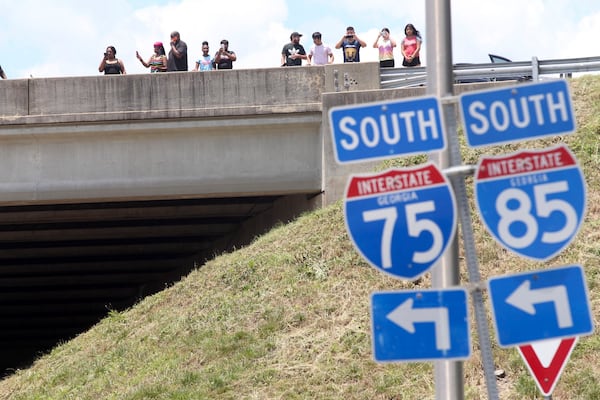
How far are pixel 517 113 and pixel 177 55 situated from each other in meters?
15.6

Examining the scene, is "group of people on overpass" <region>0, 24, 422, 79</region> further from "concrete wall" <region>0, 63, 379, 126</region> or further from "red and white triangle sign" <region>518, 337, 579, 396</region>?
"red and white triangle sign" <region>518, 337, 579, 396</region>

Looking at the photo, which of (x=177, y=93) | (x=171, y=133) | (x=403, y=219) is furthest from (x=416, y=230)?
(x=171, y=133)

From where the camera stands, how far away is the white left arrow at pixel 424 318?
5844 millimetres

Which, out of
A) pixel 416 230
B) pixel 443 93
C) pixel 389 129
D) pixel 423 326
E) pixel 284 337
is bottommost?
pixel 284 337

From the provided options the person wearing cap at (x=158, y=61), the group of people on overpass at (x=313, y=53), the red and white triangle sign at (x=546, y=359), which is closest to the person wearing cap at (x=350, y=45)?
the group of people on overpass at (x=313, y=53)

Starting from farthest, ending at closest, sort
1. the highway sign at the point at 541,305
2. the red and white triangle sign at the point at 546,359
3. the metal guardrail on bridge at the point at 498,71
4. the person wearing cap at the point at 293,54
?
the person wearing cap at the point at 293,54 < the metal guardrail on bridge at the point at 498,71 < the red and white triangle sign at the point at 546,359 < the highway sign at the point at 541,305

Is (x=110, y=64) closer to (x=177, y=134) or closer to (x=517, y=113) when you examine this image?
(x=177, y=134)

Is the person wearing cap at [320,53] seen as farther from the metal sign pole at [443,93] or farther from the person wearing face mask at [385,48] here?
the metal sign pole at [443,93]

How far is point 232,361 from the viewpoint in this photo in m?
13.3

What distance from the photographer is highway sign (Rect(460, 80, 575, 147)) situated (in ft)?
19.2

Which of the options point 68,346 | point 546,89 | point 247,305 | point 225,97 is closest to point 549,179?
point 546,89

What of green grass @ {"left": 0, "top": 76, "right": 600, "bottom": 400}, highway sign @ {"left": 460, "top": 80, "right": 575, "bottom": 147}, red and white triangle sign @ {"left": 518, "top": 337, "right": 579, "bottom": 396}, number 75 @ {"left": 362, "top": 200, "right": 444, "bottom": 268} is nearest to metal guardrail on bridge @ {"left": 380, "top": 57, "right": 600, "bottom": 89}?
→ green grass @ {"left": 0, "top": 76, "right": 600, "bottom": 400}

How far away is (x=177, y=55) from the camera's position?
20875 millimetres

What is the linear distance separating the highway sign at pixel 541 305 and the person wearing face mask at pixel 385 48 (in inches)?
588
